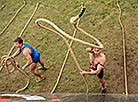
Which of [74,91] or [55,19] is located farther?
[55,19]

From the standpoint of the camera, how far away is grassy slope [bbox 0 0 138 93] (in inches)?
138

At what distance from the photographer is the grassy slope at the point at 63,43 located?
3.51m

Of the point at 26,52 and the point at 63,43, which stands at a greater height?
the point at 63,43

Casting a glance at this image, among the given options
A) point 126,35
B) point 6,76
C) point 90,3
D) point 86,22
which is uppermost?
point 90,3

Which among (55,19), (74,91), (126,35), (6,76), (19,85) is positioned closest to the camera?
(74,91)

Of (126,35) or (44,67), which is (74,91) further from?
(126,35)

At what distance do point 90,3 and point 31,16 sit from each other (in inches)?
86.4

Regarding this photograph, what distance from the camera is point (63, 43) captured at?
4426 mm

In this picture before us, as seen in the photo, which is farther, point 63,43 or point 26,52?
point 63,43

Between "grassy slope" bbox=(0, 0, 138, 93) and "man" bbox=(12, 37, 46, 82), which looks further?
"grassy slope" bbox=(0, 0, 138, 93)

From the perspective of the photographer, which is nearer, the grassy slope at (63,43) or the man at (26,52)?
the man at (26,52)

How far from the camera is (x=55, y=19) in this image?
518 cm

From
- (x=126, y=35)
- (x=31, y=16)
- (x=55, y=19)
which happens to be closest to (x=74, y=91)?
(x=126, y=35)

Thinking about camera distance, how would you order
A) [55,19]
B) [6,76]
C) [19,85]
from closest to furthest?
[19,85] < [6,76] < [55,19]
